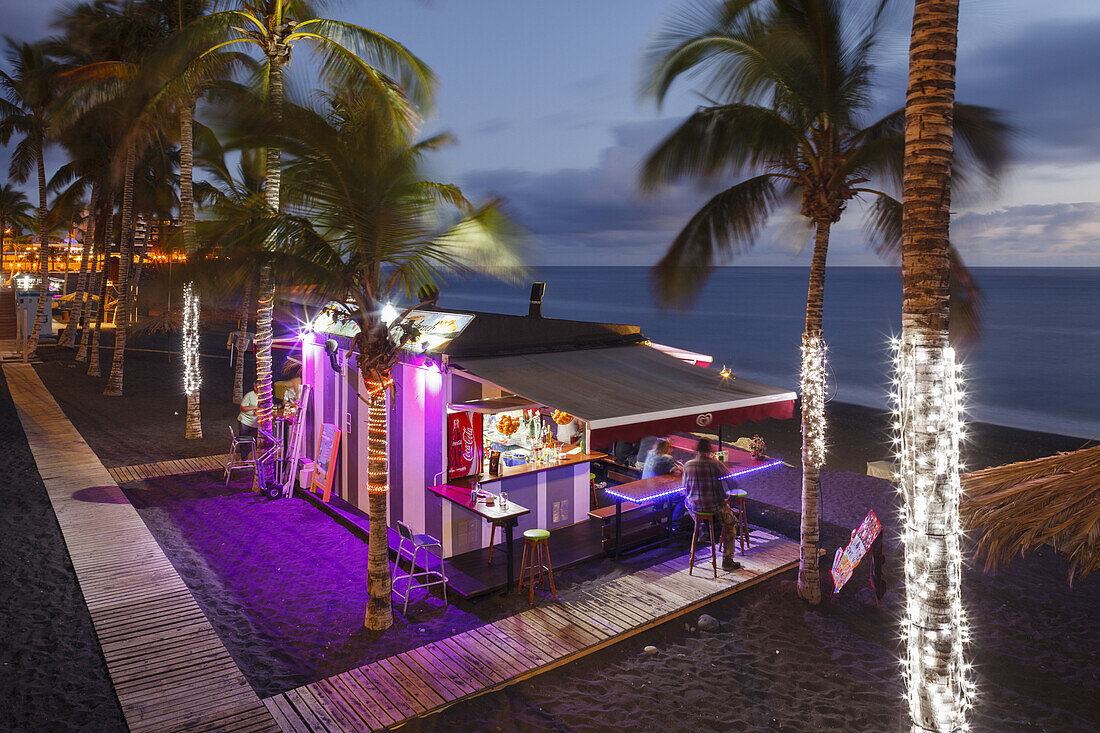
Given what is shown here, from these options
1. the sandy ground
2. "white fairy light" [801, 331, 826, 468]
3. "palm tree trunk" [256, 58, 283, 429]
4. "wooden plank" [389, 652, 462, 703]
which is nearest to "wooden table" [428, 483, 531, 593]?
"wooden plank" [389, 652, 462, 703]

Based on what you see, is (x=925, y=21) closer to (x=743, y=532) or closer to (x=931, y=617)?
(x=931, y=617)

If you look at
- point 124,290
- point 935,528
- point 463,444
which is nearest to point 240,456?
point 463,444

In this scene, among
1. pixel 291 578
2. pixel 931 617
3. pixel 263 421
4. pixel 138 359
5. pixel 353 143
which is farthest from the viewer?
pixel 138 359

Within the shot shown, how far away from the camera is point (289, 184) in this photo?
6512mm

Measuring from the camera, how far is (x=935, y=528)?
11.5 ft

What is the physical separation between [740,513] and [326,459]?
6150 millimetres

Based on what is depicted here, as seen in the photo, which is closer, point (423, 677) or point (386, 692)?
point (386, 692)

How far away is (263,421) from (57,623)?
5.05 metres

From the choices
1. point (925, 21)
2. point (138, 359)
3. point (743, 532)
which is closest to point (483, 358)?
point (743, 532)

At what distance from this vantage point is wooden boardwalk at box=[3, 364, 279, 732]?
16.5ft

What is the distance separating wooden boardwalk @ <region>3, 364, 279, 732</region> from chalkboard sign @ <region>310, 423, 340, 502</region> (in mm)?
2427

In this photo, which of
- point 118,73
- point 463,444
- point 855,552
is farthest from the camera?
point 118,73

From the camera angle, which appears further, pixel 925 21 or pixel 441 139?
pixel 441 139

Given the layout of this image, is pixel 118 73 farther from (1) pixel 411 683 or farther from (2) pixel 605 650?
(2) pixel 605 650
